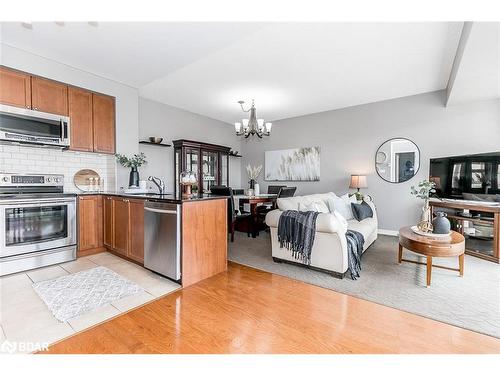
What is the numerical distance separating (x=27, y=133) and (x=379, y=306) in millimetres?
4361

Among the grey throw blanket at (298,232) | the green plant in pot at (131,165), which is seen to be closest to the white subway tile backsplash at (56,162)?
the green plant in pot at (131,165)

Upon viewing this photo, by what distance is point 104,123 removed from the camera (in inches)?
147

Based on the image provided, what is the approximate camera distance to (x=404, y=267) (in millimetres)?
2922

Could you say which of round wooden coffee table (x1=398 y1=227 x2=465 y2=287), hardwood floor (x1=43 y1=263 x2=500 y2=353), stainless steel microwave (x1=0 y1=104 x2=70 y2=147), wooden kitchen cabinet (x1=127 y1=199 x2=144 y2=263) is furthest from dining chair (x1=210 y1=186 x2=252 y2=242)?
round wooden coffee table (x1=398 y1=227 x2=465 y2=287)

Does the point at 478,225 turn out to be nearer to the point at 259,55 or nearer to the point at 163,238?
the point at 259,55

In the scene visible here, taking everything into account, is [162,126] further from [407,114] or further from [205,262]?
[407,114]

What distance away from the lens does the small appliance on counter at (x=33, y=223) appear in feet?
8.63

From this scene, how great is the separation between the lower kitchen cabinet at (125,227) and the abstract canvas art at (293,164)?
410 centimetres

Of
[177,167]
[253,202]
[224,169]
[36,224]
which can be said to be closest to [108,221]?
[36,224]

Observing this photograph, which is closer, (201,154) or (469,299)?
(469,299)

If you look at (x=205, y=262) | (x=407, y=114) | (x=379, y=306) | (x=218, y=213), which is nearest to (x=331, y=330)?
(x=379, y=306)

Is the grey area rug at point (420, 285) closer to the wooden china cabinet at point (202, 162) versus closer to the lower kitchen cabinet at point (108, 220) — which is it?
the lower kitchen cabinet at point (108, 220)

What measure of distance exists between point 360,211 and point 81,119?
452 centimetres

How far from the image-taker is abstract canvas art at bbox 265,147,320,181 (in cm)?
575
